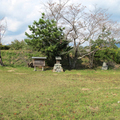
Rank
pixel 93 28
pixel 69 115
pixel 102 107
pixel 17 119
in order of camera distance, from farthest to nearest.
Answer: pixel 93 28, pixel 102 107, pixel 69 115, pixel 17 119

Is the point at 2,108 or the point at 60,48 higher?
the point at 60,48

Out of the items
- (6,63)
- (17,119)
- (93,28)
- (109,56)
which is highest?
(93,28)

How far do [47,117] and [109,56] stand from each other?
14.9m

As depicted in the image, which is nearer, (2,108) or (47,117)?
(47,117)

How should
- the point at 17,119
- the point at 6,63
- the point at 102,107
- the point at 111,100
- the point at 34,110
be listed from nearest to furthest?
the point at 17,119 → the point at 34,110 → the point at 102,107 → the point at 111,100 → the point at 6,63

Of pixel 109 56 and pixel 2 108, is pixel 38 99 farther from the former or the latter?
pixel 109 56

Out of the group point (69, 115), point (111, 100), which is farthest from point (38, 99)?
point (111, 100)

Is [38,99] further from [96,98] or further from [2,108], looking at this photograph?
[96,98]

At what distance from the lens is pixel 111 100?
4738 millimetres

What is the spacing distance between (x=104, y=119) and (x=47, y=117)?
1694 millimetres

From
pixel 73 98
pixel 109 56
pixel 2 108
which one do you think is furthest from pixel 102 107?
pixel 109 56

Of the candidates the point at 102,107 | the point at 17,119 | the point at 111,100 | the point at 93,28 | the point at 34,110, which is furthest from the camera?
the point at 93,28

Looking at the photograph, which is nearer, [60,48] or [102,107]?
[102,107]

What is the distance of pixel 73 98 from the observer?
498cm
